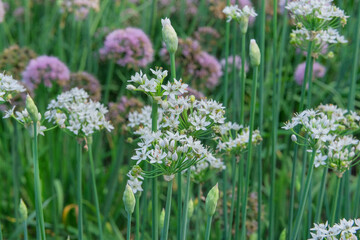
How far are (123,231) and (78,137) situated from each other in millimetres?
1674

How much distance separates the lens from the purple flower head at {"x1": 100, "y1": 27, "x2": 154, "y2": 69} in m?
3.77

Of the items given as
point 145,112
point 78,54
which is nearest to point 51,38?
point 78,54

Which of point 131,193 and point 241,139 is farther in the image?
point 241,139

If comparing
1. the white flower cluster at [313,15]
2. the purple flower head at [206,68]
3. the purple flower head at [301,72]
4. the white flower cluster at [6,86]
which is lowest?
the white flower cluster at [6,86]

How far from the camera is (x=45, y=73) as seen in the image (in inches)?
141

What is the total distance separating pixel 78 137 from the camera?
2324 mm

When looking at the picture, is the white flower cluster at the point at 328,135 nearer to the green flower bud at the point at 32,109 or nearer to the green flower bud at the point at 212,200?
the green flower bud at the point at 212,200

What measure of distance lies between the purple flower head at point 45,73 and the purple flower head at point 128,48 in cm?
40

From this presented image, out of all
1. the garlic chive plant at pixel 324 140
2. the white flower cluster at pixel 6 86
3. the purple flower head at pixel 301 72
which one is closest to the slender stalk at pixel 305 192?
the garlic chive plant at pixel 324 140

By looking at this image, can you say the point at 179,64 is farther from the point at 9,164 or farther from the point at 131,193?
the point at 131,193

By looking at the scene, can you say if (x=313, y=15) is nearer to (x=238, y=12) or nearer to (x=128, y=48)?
(x=238, y=12)

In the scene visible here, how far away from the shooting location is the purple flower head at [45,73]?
3579mm

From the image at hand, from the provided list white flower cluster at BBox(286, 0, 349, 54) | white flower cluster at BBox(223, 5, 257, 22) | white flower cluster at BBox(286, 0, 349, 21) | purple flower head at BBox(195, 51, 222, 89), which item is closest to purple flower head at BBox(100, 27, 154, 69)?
purple flower head at BBox(195, 51, 222, 89)

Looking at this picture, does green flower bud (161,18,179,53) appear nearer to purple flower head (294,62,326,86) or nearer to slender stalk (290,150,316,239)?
slender stalk (290,150,316,239)
